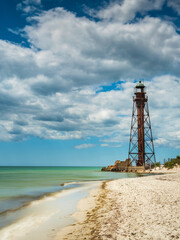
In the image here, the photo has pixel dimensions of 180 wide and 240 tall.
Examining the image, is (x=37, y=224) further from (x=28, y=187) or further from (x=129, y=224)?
(x=28, y=187)

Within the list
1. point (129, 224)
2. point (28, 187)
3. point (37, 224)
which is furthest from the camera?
point (28, 187)

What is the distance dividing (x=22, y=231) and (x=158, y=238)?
491 cm

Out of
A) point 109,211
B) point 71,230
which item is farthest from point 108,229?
point 109,211

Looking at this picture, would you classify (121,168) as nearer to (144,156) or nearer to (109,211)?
(144,156)

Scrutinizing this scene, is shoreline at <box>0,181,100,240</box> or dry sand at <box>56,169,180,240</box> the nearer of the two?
dry sand at <box>56,169,180,240</box>

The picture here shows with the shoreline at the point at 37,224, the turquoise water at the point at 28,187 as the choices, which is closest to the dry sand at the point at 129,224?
the shoreline at the point at 37,224

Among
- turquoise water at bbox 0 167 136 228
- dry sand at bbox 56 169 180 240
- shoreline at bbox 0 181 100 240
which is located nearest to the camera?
dry sand at bbox 56 169 180 240

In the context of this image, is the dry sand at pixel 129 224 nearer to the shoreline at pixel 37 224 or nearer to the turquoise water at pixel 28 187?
the shoreline at pixel 37 224

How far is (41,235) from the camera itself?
281 inches

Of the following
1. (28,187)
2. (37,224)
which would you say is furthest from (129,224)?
(28,187)

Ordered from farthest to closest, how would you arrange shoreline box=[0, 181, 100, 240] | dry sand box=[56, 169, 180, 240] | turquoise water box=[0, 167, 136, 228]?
1. turquoise water box=[0, 167, 136, 228]
2. shoreline box=[0, 181, 100, 240]
3. dry sand box=[56, 169, 180, 240]

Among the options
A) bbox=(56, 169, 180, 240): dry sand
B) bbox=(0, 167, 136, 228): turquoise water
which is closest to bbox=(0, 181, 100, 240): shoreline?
bbox=(56, 169, 180, 240): dry sand

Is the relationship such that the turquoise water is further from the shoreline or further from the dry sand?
the dry sand

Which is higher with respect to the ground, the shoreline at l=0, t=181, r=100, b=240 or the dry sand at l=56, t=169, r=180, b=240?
the dry sand at l=56, t=169, r=180, b=240
